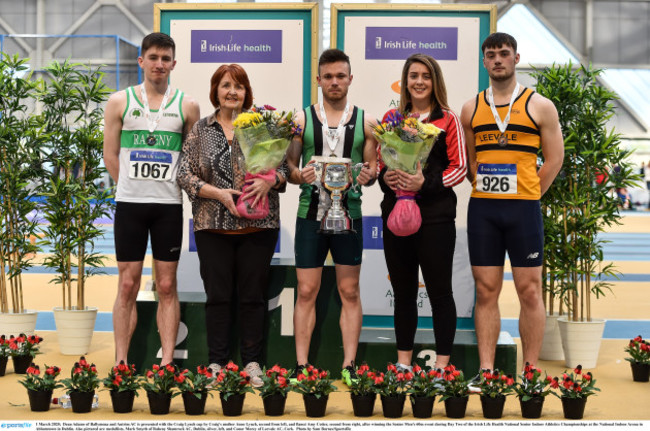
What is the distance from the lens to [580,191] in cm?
514

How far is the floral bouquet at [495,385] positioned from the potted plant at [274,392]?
89 centimetres

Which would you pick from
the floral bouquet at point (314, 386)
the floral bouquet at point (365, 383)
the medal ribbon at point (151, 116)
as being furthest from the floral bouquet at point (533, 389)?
the medal ribbon at point (151, 116)

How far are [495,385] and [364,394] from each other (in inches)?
A: 23.4

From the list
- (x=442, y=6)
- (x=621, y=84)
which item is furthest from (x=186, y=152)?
(x=621, y=84)

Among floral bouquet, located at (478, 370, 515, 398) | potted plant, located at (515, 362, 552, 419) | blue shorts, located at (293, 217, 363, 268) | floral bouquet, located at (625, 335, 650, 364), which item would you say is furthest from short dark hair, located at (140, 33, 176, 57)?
floral bouquet, located at (625, 335, 650, 364)

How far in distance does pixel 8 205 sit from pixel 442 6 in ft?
10.5

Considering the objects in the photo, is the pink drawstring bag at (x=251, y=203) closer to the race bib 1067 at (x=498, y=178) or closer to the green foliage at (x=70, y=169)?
the race bib 1067 at (x=498, y=178)

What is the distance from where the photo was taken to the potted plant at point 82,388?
3736 mm

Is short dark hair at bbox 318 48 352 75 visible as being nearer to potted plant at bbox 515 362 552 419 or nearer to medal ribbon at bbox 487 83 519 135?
medal ribbon at bbox 487 83 519 135

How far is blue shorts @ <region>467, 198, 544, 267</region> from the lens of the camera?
13.6ft

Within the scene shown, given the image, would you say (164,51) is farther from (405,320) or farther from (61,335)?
(61,335)

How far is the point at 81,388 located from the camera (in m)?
3.73

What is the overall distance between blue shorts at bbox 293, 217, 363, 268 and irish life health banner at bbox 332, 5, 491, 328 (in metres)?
1.27

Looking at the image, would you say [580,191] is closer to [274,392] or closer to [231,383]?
[274,392]
